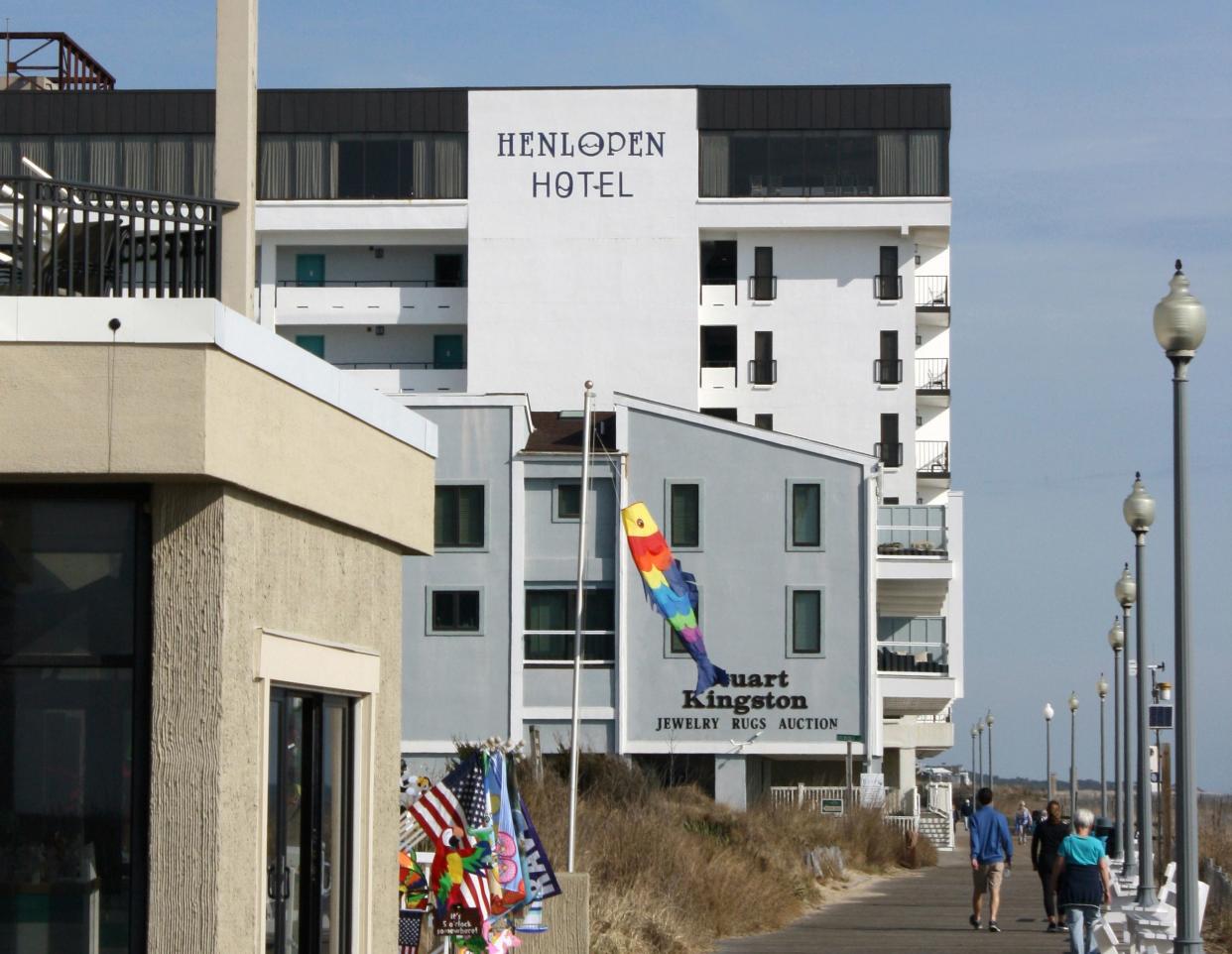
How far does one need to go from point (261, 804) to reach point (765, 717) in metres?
41.5

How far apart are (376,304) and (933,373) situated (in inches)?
818

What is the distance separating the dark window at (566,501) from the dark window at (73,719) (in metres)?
41.0

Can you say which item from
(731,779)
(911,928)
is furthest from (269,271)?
(911,928)

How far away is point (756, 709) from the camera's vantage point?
2002 inches

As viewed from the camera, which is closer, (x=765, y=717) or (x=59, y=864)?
(x=59, y=864)

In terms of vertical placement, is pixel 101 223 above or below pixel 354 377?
above

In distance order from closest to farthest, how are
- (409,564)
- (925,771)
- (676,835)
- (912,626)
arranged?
(676,835) < (409,564) < (912,626) < (925,771)

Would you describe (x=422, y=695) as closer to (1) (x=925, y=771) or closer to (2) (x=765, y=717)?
(2) (x=765, y=717)

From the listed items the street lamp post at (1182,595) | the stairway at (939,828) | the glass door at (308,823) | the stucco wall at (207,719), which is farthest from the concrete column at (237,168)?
the stairway at (939,828)

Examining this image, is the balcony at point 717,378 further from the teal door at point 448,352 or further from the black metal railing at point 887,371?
Answer: the teal door at point 448,352

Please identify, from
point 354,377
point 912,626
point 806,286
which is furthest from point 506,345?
point 354,377

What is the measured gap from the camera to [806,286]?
72750 mm

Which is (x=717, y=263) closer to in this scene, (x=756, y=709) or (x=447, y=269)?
(x=447, y=269)

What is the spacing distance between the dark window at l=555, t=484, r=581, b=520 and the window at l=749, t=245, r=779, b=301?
23767 mm
